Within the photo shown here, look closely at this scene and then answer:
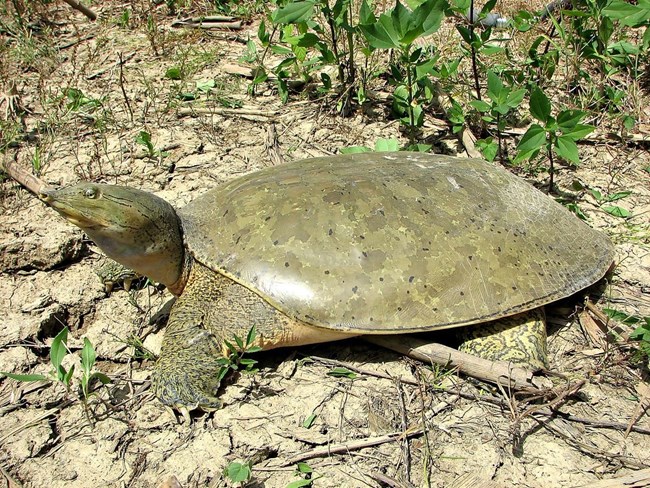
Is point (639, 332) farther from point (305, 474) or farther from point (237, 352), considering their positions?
point (237, 352)

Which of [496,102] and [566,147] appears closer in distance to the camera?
[566,147]

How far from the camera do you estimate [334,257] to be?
234 centimetres

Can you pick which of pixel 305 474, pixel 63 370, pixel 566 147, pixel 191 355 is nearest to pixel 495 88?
pixel 566 147

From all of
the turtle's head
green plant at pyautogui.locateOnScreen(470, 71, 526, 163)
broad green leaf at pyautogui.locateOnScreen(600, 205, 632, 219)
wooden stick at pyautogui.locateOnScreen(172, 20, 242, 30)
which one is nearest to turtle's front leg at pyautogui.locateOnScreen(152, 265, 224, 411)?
the turtle's head

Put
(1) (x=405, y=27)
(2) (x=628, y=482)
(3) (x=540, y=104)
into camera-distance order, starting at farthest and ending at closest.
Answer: (1) (x=405, y=27), (3) (x=540, y=104), (2) (x=628, y=482)

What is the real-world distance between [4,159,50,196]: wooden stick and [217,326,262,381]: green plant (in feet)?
5.72

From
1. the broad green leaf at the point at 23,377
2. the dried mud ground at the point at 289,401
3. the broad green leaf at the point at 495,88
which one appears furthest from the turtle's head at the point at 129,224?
the broad green leaf at the point at 495,88

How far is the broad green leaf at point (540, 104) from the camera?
9.53ft

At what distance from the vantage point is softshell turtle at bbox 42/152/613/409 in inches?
91.3

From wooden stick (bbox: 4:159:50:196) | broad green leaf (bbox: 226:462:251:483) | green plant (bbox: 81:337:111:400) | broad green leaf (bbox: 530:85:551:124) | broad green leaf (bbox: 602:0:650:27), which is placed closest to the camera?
broad green leaf (bbox: 226:462:251:483)

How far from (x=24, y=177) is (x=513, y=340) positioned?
9.34 feet

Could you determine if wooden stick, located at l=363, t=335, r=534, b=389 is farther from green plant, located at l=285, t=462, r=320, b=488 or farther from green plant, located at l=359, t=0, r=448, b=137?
green plant, located at l=359, t=0, r=448, b=137

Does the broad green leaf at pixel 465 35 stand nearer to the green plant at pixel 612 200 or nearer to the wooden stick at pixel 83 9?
the green plant at pixel 612 200

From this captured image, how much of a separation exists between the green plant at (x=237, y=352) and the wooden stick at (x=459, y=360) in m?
0.50
